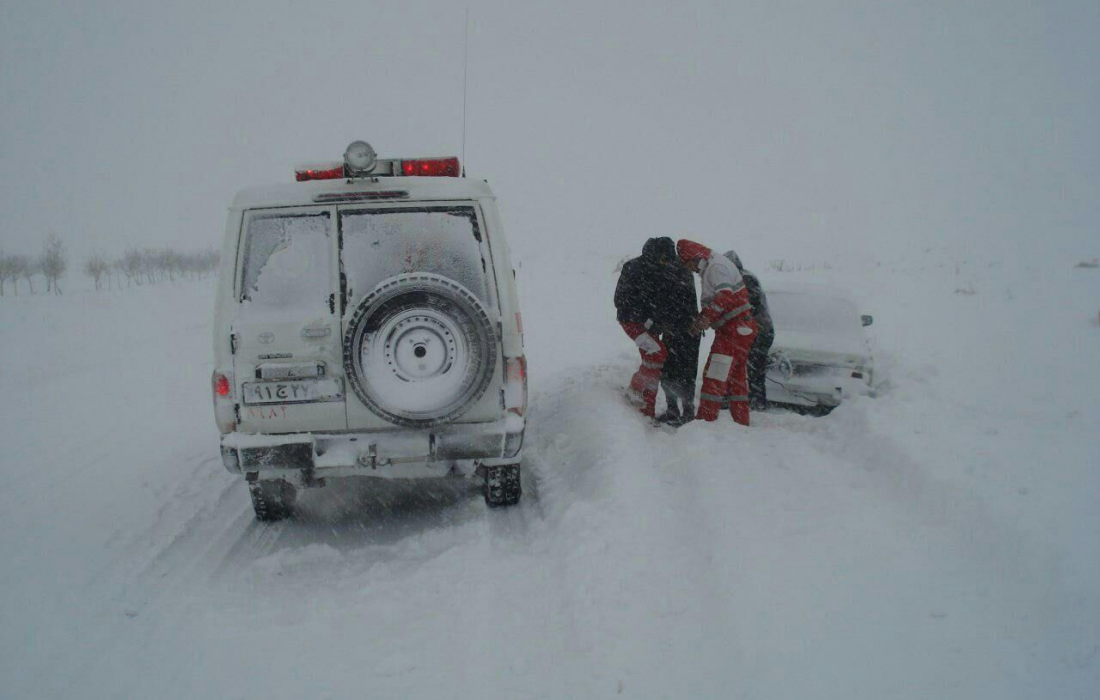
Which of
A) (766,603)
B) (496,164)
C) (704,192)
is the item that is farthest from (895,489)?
(496,164)

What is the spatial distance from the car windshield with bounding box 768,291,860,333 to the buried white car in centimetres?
1

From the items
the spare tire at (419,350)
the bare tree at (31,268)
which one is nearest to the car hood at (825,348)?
the spare tire at (419,350)

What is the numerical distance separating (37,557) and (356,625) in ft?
8.09

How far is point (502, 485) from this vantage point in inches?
176

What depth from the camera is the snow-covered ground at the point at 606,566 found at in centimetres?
281

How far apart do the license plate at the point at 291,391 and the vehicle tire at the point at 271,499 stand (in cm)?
76

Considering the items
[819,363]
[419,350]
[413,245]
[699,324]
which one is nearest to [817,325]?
[819,363]

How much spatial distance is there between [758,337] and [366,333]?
4329mm

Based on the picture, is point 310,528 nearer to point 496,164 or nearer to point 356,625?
point 356,625

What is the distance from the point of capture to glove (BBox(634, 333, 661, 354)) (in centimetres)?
625

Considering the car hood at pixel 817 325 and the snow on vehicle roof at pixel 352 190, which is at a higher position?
the snow on vehicle roof at pixel 352 190

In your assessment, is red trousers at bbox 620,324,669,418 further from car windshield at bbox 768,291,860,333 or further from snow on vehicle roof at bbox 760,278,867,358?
car windshield at bbox 768,291,860,333

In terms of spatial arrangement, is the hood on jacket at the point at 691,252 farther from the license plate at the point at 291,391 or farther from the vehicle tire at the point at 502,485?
the license plate at the point at 291,391

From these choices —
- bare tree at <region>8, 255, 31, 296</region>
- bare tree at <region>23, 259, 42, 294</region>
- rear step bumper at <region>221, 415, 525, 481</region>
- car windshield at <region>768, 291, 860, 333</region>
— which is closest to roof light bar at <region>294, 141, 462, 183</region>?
rear step bumper at <region>221, 415, 525, 481</region>
